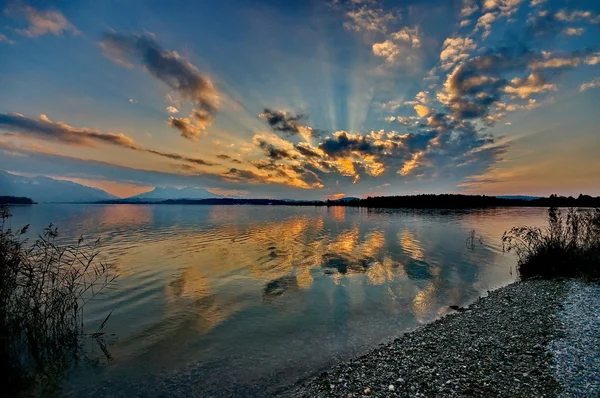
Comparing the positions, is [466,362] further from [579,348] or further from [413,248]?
[413,248]

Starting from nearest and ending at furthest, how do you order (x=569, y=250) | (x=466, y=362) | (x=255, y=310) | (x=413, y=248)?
1. (x=466, y=362)
2. (x=255, y=310)
3. (x=569, y=250)
4. (x=413, y=248)

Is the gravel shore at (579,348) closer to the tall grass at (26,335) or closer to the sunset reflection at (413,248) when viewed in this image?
the tall grass at (26,335)

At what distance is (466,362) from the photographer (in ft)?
32.8

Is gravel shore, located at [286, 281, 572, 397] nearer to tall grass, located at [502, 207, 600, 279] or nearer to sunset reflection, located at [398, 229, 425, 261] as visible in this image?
tall grass, located at [502, 207, 600, 279]

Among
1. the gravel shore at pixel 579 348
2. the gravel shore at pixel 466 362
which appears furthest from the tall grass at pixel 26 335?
the gravel shore at pixel 579 348

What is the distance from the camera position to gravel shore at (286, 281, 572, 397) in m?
8.41

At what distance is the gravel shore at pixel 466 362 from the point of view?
27.6 feet

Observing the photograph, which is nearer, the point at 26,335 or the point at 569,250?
the point at 26,335

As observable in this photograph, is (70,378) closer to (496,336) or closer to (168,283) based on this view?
(168,283)

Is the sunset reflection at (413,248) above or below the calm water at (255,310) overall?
above

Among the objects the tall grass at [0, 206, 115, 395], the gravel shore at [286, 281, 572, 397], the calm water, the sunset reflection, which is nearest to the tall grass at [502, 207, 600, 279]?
the calm water

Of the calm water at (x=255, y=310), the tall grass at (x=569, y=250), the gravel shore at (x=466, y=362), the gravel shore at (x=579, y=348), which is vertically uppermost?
the tall grass at (x=569, y=250)

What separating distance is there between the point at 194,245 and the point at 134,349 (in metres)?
31.3

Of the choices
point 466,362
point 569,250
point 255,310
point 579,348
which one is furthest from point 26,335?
point 569,250
